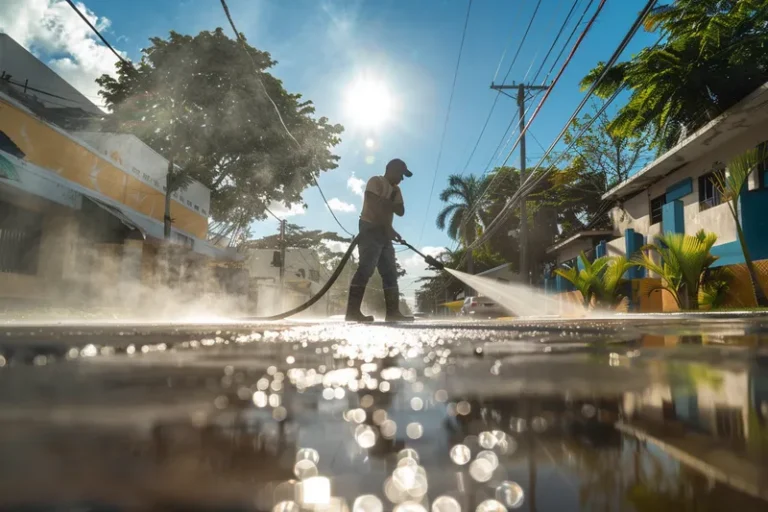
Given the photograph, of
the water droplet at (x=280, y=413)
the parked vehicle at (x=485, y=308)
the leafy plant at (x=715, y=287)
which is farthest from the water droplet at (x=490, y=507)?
the parked vehicle at (x=485, y=308)

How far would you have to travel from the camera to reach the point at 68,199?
11383 mm

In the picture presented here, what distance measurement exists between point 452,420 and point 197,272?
1997 cm

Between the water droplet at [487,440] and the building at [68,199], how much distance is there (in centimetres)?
1100

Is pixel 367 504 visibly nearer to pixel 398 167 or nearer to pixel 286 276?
pixel 398 167

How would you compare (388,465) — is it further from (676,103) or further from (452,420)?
(676,103)

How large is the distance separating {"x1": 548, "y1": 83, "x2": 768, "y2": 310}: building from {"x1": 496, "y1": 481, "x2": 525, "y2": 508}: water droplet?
41.2 feet

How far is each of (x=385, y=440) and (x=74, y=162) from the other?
14101 millimetres

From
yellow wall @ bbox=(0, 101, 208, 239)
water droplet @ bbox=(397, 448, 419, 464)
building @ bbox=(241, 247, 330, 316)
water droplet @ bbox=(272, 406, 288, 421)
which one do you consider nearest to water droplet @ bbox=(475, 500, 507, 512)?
water droplet @ bbox=(397, 448, 419, 464)

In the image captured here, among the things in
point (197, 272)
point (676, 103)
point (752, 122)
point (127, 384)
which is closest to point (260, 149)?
point (197, 272)

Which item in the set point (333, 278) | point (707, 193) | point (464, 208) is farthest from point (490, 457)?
point (464, 208)

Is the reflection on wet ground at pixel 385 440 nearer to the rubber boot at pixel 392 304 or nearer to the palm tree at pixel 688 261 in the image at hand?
the rubber boot at pixel 392 304

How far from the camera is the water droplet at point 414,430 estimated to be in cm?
59

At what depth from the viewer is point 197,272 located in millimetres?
19234

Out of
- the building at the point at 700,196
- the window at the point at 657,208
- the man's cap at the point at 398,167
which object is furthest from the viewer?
the window at the point at 657,208
